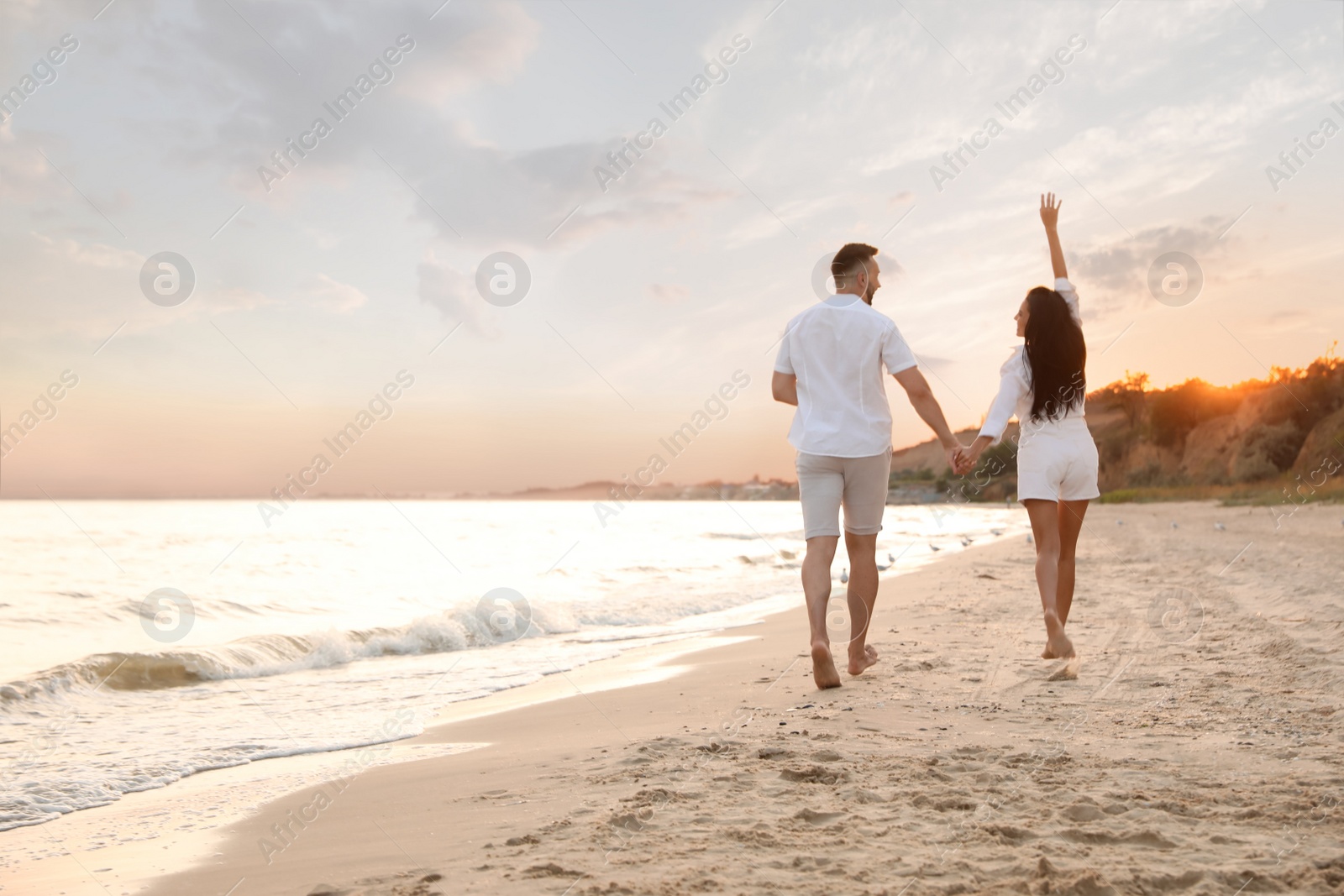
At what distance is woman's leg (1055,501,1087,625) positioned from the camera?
4.68 metres

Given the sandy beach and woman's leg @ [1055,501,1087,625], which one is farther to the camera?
woman's leg @ [1055,501,1087,625]

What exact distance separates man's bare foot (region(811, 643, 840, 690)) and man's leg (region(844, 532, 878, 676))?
289 millimetres

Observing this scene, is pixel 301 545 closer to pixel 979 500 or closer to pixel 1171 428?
pixel 1171 428

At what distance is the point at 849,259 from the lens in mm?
4504

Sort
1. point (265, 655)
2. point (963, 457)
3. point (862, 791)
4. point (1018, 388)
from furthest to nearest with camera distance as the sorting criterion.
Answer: point (265, 655) < point (1018, 388) < point (963, 457) < point (862, 791)

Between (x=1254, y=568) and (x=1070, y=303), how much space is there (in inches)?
232

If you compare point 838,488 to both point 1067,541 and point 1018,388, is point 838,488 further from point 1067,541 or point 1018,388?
point 1067,541

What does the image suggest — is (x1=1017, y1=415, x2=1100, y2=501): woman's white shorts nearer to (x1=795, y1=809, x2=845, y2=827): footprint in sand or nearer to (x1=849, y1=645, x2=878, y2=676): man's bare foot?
(x1=849, y1=645, x2=878, y2=676): man's bare foot

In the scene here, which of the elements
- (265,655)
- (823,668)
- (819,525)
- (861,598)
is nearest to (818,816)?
(823,668)

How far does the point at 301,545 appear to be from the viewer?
20.0 m

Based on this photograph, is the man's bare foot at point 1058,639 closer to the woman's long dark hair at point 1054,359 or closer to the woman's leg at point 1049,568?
the woman's leg at point 1049,568

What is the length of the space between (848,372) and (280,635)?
613 centimetres

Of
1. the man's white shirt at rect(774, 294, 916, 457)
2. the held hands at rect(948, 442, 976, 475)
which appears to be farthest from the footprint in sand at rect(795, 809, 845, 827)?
the held hands at rect(948, 442, 976, 475)

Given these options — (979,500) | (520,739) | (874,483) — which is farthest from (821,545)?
(979,500)
